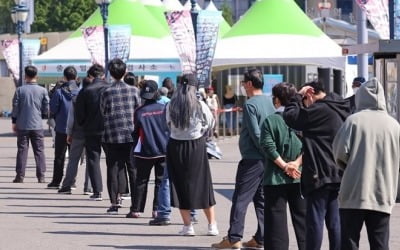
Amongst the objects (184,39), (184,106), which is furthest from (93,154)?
(184,39)

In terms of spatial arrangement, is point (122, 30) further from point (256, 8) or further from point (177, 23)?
point (256, 8)

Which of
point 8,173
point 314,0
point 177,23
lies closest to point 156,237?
point 8,173

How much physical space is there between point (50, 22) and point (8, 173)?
7084cm

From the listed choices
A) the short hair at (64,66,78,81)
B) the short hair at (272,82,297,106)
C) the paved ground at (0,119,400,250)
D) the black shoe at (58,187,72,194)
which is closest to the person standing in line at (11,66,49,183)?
the paved ground at (0,119,400,250)

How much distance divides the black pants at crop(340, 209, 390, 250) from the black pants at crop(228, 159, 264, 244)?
271cm

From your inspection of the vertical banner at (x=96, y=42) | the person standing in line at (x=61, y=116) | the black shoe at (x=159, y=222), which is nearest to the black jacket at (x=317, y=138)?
the black shoe at (x=159, y=222)

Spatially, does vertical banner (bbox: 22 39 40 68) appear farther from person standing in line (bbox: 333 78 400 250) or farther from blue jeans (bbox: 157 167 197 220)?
person standing in line (bbox: 333 78 400 250)

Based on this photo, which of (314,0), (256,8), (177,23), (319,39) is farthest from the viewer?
(314,0)

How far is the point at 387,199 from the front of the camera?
862 cm

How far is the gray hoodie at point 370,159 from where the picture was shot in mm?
8625

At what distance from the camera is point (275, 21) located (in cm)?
3525

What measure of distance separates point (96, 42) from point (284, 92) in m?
21.7

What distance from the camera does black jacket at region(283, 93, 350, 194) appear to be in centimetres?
977

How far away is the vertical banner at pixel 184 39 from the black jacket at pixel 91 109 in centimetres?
1068
